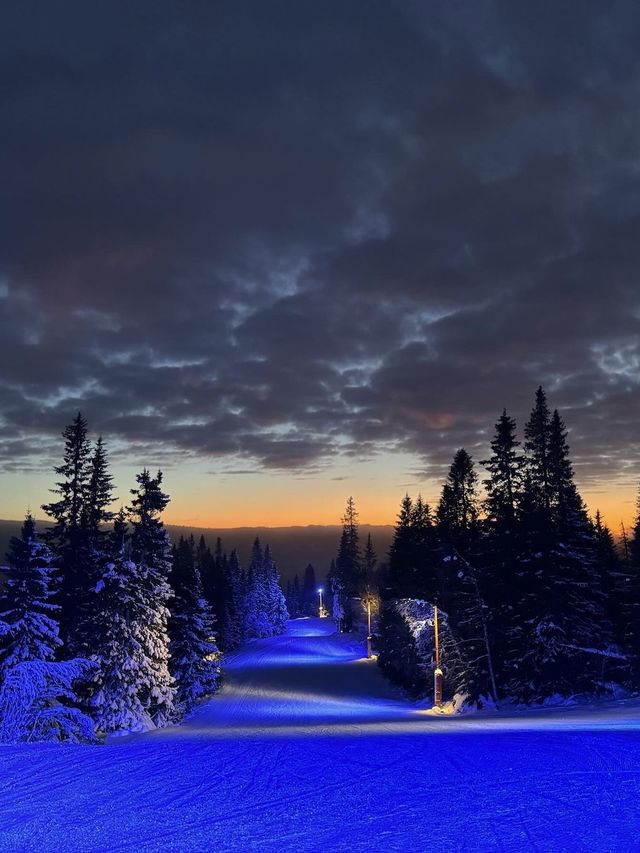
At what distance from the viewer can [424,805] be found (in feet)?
28.4

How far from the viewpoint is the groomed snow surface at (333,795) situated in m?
7.40

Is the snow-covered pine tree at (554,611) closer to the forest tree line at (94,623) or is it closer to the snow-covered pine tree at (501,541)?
the snow-covered pine tree at (501,541)

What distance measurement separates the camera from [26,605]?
26297 millimetres

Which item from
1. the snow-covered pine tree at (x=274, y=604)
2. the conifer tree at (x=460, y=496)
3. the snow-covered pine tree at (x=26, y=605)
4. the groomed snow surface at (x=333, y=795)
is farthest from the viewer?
the snow-covered pine tree at (x=274, y=604)

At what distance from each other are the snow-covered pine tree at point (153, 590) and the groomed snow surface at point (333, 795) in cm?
1534

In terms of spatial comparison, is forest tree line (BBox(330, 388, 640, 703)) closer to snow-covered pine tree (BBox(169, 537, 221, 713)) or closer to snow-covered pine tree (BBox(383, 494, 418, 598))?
snow-covered pine tree (BBox(383, 494, 418, 598))

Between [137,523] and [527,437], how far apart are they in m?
28.0

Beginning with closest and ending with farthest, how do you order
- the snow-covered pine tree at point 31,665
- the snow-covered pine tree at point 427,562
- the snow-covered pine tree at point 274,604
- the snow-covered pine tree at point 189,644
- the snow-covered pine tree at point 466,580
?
the snow-covered pine tree at point 31,665
the snow-covered pine tree at point 466,580
the snow-covered pine tree at point 189,644
the snow-covered pine tree at point 427,562
the snow-covered pine tree at point 274,604

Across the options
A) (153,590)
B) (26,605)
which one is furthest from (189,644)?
(26,605)

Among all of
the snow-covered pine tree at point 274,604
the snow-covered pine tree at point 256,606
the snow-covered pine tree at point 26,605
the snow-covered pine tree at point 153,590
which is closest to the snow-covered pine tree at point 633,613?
the snow-covered pine tree at point 153,590

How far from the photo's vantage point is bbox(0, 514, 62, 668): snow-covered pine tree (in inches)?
1015

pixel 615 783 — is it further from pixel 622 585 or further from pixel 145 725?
pixel 622 585

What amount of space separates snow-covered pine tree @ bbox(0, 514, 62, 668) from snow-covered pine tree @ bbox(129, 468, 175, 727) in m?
5.42

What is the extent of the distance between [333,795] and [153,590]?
25.0 metres
